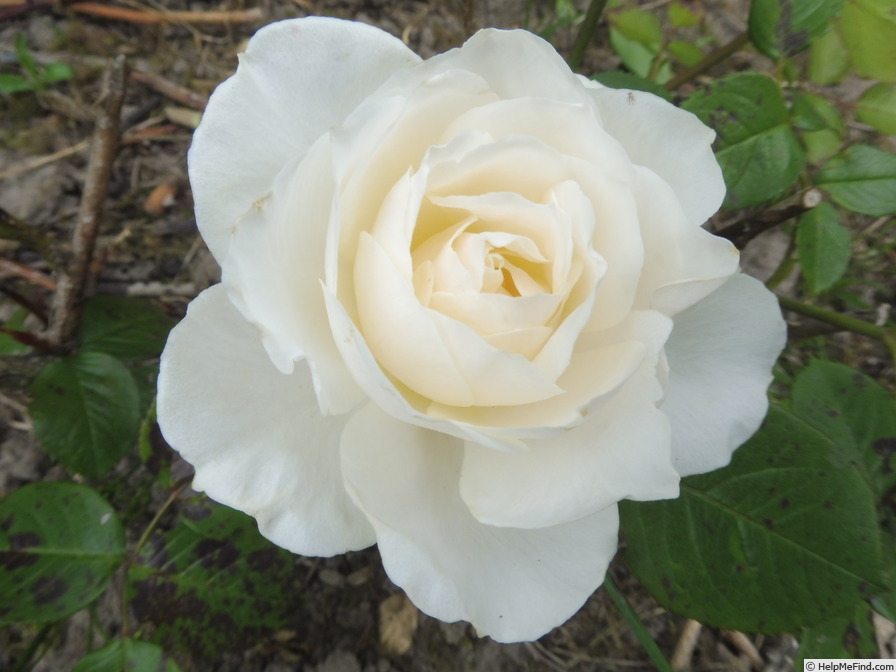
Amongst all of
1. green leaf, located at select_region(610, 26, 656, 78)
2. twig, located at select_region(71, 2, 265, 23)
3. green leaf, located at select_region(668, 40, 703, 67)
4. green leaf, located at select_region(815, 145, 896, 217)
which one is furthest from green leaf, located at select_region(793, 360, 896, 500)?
twig, located at select_region(71, 2, 265, 23)

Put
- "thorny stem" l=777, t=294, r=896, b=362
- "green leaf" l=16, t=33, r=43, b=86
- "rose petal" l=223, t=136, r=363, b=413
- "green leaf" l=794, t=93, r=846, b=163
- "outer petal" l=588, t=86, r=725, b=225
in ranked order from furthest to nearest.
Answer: "green leaf" l=16, t=33, r=43, b=86
"thorny stem" l=777, t=294, r=896, b=362
"green leaf" l=794, t=93, r=846, b=163
"outer petal" l=588, t=86, r=725, b=225
"rose petal" l=223, t=136, r=363, b=413

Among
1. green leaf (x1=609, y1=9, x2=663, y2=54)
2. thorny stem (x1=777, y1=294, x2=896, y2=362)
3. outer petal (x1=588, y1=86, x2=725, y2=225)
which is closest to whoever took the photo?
outer petal (x1=588, y1=86, x2=725, y2=225)

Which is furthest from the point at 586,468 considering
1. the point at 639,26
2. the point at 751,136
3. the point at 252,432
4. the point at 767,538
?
the point at 639,26

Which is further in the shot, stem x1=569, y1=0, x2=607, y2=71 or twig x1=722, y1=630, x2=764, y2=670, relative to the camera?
twig x1=722, y1=630, x2=764, y2=670

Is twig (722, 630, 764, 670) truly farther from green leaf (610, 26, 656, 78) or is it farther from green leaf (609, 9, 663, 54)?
green leaf (610, 26, 656, 78)

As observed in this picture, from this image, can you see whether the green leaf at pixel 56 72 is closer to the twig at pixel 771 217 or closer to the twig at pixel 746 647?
the twig at pixel 771 217

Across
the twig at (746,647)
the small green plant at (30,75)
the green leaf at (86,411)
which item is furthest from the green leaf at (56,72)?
the twig at (746,647)
